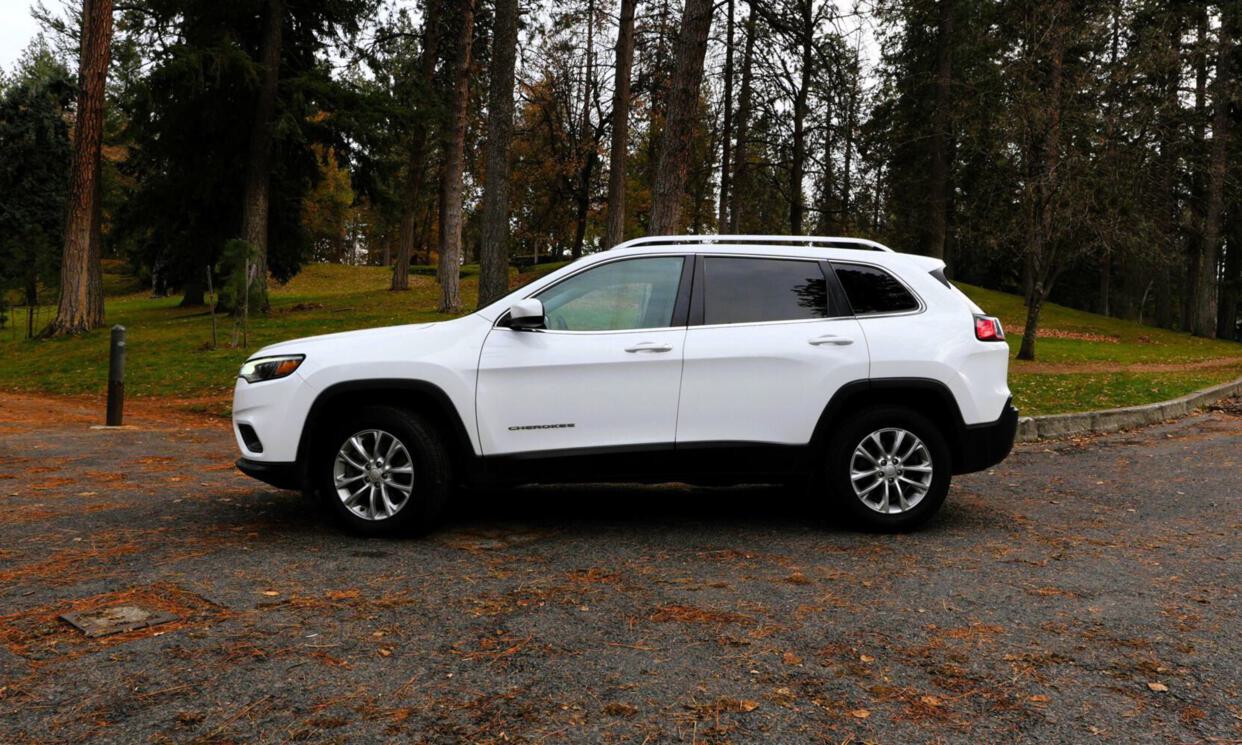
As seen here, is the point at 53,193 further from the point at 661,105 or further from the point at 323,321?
the point at 661,105

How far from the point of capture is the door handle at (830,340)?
18.6ft

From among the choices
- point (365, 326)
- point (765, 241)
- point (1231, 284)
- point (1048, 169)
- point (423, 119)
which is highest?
point (423, 119)

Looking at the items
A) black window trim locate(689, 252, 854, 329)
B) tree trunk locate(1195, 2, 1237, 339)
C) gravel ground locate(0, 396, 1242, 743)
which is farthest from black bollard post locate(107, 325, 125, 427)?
tree trunk locate(1195, 2, 1237, 339)

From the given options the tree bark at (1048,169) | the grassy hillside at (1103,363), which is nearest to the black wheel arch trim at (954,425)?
the grassy hillside at (1103,363)

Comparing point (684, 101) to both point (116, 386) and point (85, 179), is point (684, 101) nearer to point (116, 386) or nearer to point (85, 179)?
point (116, 386)

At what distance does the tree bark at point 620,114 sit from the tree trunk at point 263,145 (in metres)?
10.2

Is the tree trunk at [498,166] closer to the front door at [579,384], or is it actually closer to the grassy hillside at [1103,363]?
the grassy hillside at [1103,363]

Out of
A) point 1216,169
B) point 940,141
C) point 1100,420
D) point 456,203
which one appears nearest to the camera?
point 1100,420

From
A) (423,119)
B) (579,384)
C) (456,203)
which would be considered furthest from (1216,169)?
(579,384)

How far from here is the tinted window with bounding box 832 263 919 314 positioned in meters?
5.89

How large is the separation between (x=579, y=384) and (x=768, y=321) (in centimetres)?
131

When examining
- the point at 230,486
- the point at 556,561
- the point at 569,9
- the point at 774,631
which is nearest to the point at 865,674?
the point at 774,631

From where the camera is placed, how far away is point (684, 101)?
12.2 meters

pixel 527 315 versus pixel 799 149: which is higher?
pixel 799 149
